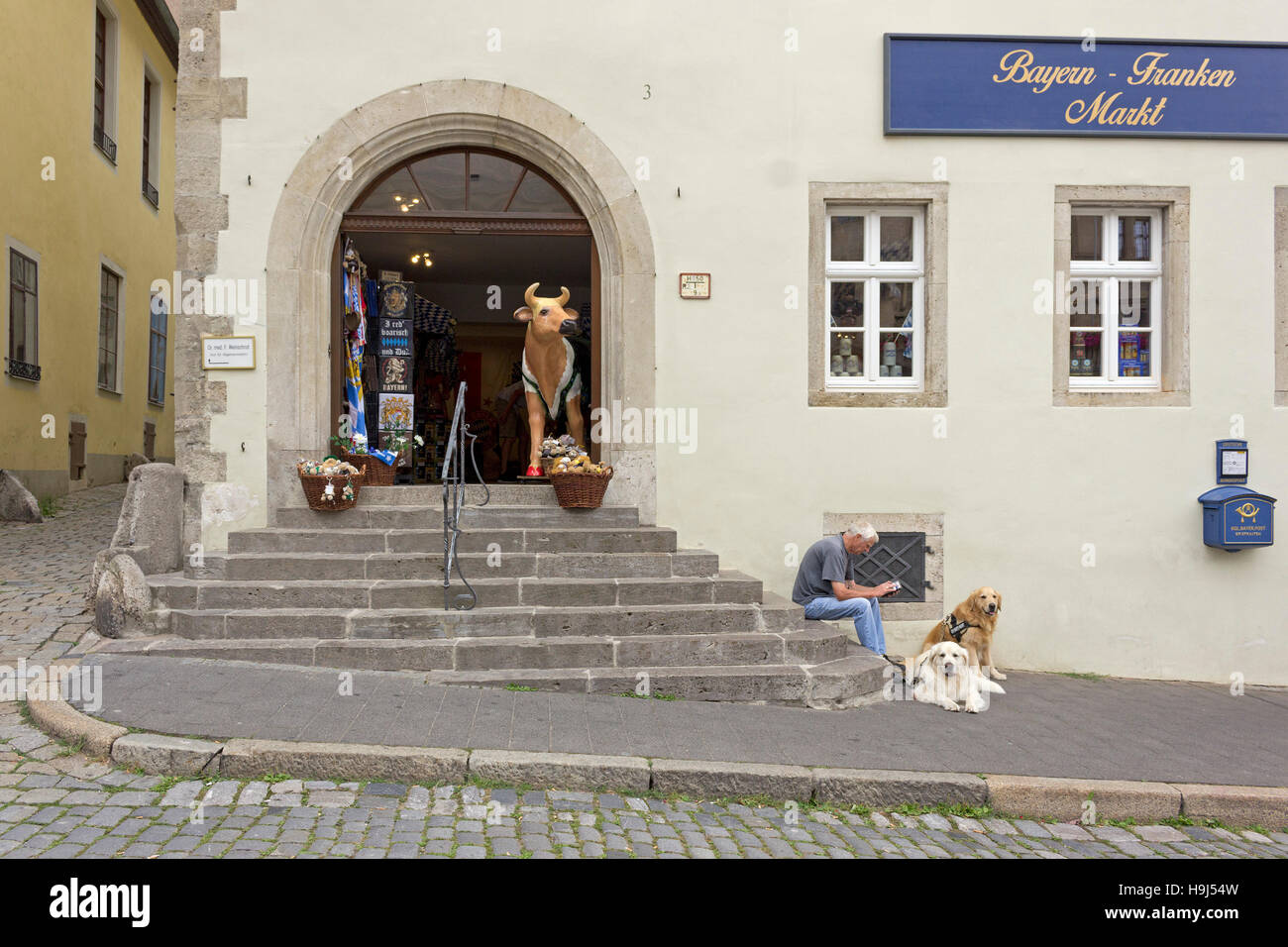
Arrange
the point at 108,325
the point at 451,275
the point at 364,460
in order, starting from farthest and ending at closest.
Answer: the point at 108,325
the point at 451,275
the point at 364,460

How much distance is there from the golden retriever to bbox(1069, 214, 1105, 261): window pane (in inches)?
140

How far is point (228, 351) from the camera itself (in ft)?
26.1

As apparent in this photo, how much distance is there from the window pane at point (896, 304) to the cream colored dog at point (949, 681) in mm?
3371

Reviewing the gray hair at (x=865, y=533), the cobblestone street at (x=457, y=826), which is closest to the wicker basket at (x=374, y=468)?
the cobblestone street at (x=457, y=826)

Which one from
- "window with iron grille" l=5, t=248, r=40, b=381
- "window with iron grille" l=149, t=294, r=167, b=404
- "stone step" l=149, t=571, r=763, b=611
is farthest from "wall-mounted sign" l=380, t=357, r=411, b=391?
"window with iron grille" l=149, t=294, r=167, b=404

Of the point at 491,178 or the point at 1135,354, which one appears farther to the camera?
the point at 1135,354

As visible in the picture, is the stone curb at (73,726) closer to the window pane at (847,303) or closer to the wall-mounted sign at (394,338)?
→ the wall-mounted sign at (394,338)

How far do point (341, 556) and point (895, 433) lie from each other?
470cm

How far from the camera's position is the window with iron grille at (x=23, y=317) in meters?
13.2

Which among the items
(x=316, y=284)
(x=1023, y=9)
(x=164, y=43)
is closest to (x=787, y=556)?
(x=316, y=284)

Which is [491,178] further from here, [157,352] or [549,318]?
[157,352]

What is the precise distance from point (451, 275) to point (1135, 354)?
25.9 ft

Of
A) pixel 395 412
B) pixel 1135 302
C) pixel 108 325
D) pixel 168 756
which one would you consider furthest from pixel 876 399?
pixel 108 325

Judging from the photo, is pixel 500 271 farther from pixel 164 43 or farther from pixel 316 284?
pixel 164 43
